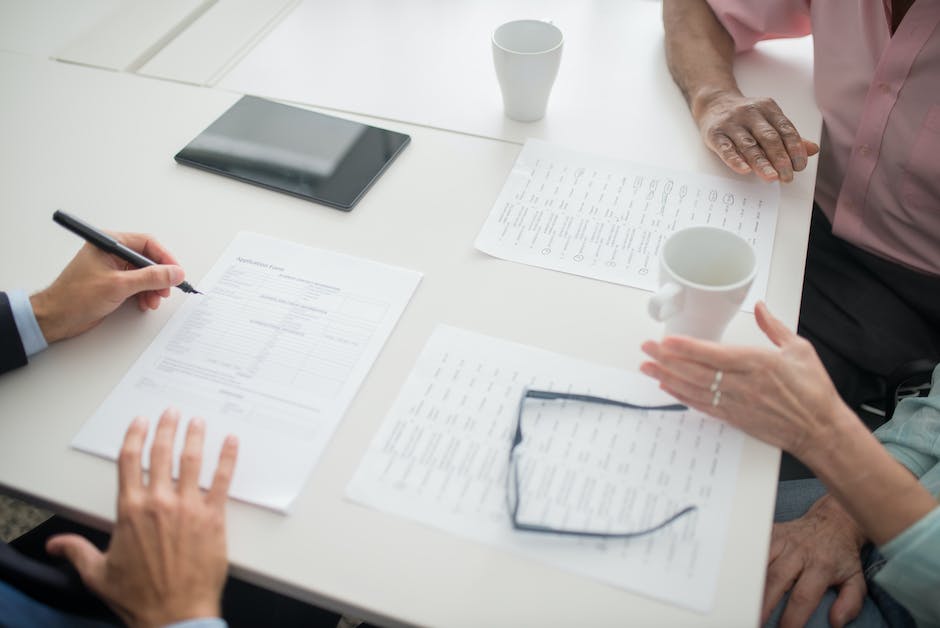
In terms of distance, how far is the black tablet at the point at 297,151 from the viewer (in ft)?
3.27

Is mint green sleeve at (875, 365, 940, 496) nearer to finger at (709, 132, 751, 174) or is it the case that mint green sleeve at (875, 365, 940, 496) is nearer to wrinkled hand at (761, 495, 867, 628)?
wrinkled hand at (761, 495, 867, 628)

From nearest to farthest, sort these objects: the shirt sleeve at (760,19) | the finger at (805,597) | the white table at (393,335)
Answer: the white table at (393,335) < the finger at (805,597) < the shirt sleeve at (760,19)

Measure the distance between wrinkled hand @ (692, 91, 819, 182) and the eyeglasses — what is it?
15.6 inches

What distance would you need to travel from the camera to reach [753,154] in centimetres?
97

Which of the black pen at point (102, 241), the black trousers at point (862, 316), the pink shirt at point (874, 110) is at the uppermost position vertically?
the black pen at point (102, 241)

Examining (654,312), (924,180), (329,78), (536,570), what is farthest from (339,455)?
(924,180)

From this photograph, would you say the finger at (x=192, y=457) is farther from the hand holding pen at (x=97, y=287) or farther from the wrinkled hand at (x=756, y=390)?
the wrinkled hand at (x=756, y=390)

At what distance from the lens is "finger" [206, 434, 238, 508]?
2.22 feet

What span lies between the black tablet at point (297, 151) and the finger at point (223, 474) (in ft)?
1.23

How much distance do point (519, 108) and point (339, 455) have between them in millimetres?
598

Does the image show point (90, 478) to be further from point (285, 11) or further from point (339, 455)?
point (285, 11)

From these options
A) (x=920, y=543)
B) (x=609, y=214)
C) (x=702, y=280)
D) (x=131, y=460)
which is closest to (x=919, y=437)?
(x=920, y=543)

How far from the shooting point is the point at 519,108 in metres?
1.07

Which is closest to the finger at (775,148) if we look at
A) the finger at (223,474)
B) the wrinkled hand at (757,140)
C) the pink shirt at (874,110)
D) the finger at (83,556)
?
the wrinkled hand at (757,140)
